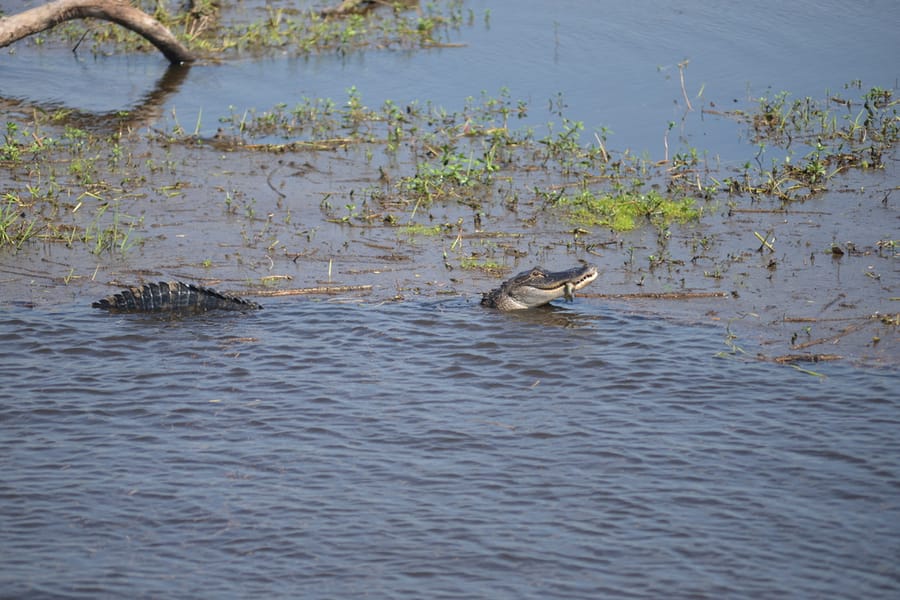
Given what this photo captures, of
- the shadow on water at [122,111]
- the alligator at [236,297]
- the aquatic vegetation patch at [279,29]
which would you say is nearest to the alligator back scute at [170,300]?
the alligator at [236,297]

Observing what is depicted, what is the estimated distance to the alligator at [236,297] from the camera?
26.9 feet

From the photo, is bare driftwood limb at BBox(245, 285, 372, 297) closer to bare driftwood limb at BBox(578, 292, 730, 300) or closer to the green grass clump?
bare driftwood limb at BBox(578, 292, 730, 300)

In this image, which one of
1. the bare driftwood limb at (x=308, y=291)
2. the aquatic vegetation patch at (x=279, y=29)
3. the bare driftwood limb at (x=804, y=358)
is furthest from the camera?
the aquatic vegetation patch at (x=279, y=29)

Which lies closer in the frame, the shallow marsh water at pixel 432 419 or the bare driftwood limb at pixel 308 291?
the shallow marsh water at pixel 432 419

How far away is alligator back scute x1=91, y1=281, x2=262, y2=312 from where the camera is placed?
8.17 m

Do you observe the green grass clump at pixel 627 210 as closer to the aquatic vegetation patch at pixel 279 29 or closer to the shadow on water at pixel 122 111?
the shadow on water at pixel 122 111

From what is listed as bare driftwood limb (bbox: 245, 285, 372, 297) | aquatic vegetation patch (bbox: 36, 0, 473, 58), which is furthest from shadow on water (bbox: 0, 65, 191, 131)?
bare driftwood limb (bbox: 245, 285, 372, 297)

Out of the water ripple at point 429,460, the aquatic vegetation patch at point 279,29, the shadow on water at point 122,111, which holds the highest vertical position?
the aquatic vegetation patch at point 279,29

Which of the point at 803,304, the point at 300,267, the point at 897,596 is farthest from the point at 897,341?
the point at 300,267

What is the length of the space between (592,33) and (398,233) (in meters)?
7.65

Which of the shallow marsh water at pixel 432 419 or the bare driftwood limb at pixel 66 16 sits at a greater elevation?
the bare driftwood limb at pixel 66 16

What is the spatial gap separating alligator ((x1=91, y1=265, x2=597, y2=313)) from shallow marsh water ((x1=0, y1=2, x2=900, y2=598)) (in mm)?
117

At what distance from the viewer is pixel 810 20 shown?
1658 cm

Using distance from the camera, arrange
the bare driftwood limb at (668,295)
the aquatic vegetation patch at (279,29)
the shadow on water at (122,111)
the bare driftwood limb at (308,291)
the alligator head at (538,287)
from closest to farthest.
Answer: the alligator head at (538,287) → the bare driftwood limb at (668,295) → the bare driftwood limb at (308,291) → the shadow on water at (122,111) → the aquatic vegetation patch at (279,29)
